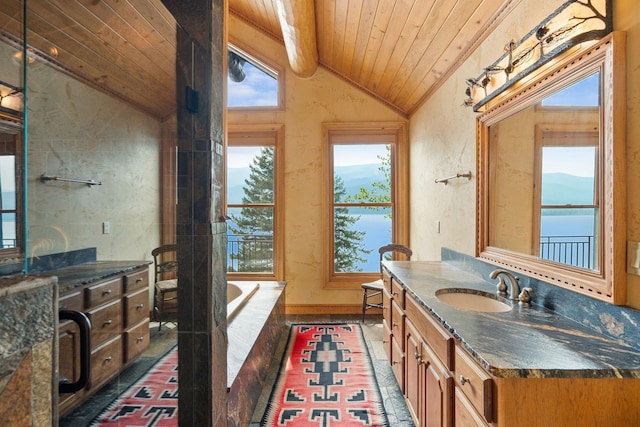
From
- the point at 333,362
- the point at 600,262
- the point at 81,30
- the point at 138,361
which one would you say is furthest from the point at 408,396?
the point at 81,30

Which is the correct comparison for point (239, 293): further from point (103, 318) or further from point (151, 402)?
point (103, 318)

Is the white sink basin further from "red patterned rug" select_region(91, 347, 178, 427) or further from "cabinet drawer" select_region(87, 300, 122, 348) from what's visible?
"cabinet drawer" select_region(87, 300, 122, 348)

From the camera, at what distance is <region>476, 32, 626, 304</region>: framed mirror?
1145 mm

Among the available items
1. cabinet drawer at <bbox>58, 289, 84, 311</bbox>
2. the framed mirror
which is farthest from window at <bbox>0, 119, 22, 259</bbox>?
the framed mirror

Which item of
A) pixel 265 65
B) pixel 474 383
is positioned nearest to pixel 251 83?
pixel 265 65

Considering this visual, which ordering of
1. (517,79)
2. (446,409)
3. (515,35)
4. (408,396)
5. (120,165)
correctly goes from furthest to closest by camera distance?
(408,396) → (515,35) → (517,79) → (446,409) → (120,165)

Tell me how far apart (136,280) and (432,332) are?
1292 mm

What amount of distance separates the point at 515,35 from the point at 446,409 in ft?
6.40

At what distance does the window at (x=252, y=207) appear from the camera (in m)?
4.27

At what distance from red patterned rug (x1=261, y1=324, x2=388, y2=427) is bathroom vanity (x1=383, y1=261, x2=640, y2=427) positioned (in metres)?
0.54

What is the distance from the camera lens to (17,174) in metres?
0.66

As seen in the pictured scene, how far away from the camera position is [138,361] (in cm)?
116

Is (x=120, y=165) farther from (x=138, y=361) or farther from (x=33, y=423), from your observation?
(x=33, y=423)

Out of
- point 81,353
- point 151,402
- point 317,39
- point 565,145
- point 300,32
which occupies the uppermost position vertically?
point 317,39
